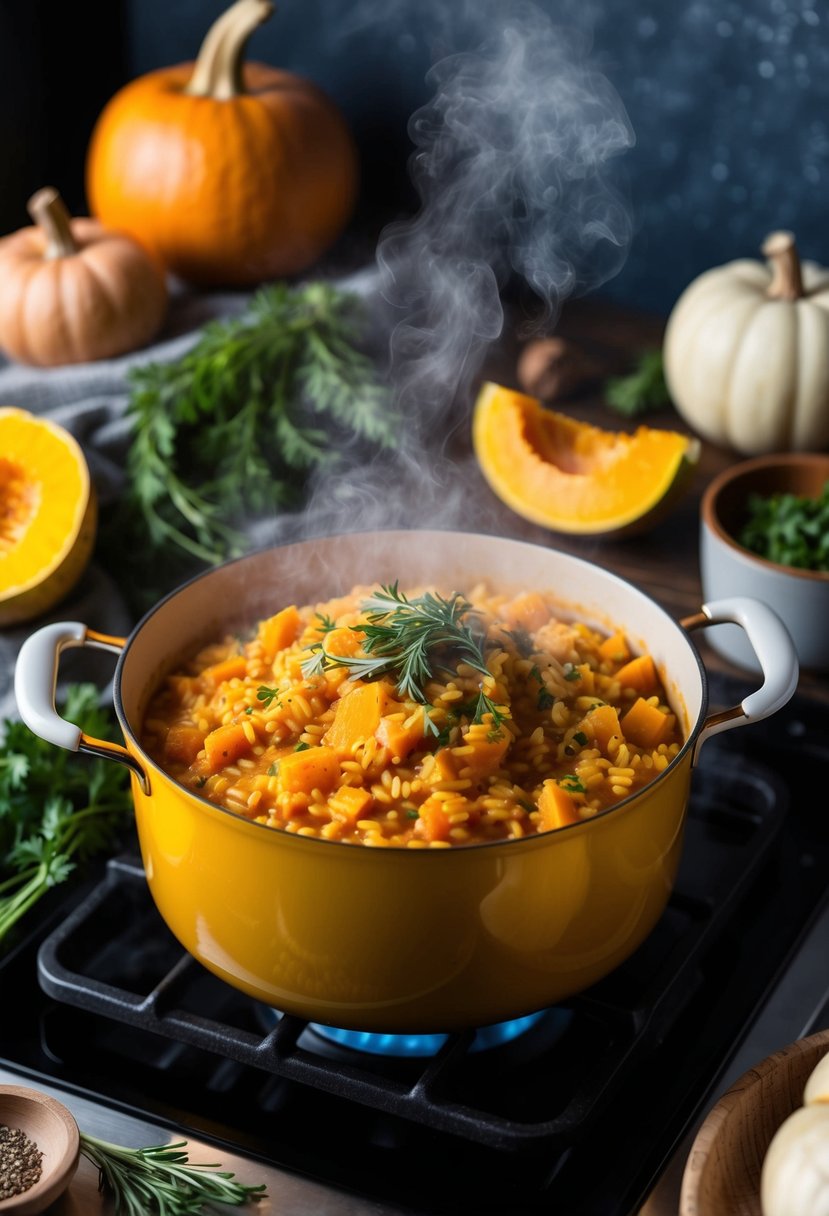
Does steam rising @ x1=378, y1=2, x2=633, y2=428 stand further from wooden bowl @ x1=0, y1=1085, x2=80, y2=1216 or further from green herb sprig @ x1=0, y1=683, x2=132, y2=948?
wooden bowl @ x1=0, y1=1085, x2=80, y2=1216

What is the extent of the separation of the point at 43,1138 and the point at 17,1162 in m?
0.03

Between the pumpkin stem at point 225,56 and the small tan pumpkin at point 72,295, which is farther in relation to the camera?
the pumpkin stem at point 225,56

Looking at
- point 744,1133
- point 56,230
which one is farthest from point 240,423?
point 744,1133

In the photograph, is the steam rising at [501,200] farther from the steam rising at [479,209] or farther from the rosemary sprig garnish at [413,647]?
the rosemary sprig garnish at [413,647]

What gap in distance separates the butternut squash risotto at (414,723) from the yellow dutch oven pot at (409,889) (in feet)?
0.19

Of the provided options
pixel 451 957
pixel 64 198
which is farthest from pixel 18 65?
pixel 451 957

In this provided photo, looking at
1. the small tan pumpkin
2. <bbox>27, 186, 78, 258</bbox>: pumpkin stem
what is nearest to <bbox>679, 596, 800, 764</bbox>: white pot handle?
the small tan pumpkin

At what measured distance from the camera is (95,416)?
2047 mm

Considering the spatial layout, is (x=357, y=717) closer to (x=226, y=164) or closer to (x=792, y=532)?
(x=792, y=532)

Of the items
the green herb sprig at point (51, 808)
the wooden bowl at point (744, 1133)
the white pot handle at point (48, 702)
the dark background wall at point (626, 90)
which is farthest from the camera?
the dark background wall at point (626, 90)

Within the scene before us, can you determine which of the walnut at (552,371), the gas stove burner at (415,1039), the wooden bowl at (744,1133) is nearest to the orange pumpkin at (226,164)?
the walnut at (552,371)

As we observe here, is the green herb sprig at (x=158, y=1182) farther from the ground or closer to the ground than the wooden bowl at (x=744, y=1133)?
closer to the ground

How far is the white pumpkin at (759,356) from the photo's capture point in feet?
6.59

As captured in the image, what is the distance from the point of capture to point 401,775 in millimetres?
1191
